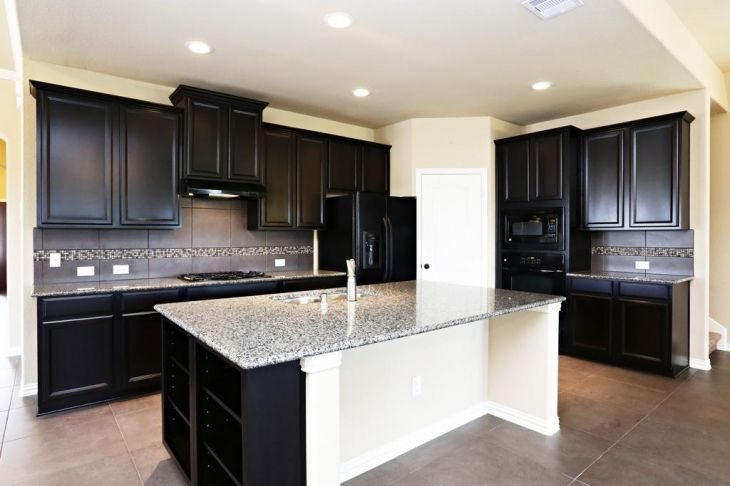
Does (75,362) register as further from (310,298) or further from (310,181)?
(310,181)

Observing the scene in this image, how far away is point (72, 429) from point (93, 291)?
92 centimetres

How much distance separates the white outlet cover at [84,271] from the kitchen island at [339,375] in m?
1.72

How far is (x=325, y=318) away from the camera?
2.06 m

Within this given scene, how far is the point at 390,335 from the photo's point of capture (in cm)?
178

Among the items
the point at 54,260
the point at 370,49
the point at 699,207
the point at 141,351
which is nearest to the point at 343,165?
the point at 370,49

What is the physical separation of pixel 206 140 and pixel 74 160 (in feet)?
3.26

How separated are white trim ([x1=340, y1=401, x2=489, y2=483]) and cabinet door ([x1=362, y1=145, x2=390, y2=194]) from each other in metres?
2.88

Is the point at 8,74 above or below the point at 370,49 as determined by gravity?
above

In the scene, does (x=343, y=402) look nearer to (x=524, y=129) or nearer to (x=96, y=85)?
(x=96, y=85)

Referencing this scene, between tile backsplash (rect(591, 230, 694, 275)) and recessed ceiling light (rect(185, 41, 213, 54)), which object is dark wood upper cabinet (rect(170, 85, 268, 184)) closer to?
recessed ceiling light (rect(185, 41, 213, 54))

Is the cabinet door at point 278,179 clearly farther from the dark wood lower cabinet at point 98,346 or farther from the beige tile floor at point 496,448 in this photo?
the beige tile floor at point 496,448

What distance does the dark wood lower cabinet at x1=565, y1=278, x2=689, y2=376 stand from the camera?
3859 mm

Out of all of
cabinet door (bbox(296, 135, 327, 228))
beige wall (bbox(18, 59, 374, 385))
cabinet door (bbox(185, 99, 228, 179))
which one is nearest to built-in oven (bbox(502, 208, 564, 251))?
cabinet door (bbox(296, 135, 327, 228))

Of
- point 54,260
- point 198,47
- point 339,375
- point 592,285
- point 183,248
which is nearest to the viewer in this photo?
point 339,375
